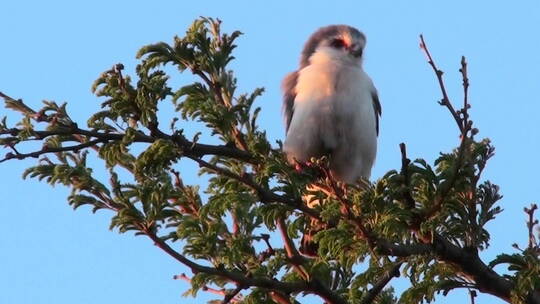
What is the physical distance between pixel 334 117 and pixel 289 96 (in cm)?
63

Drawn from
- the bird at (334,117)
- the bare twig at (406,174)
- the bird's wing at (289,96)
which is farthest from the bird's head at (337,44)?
the bare twig at (406,174)

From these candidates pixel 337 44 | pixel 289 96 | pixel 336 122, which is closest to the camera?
pixel 336 122

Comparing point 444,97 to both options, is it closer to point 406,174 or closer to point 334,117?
point 406,174

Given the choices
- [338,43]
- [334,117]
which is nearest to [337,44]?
[338,43]

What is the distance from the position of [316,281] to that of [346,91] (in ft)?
9.29

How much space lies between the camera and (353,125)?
7.02 meters

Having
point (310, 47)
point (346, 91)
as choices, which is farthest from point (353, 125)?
point (310, 47)

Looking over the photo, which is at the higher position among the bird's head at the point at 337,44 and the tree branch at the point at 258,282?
the bird's head at the point at 337,44

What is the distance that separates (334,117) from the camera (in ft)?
22.9

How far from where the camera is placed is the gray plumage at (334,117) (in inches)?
275

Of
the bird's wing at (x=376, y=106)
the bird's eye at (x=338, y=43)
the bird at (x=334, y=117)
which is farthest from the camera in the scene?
the bird's eye at (x=338, y=43)

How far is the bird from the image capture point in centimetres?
698

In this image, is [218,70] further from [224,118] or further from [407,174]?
[407,174]

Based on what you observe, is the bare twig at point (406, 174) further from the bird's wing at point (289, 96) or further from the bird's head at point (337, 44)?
the bird's head at point (337, 44)
